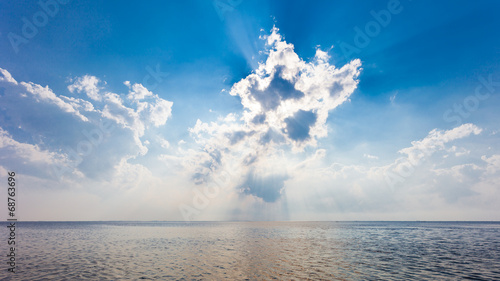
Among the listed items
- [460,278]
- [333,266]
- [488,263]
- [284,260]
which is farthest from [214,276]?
[488,263]

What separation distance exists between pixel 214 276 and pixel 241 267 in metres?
5.17

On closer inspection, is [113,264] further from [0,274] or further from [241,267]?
[241,267]

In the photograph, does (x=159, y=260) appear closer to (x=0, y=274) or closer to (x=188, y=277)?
(x=188, y=277)

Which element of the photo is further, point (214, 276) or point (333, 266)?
point (333, 266)

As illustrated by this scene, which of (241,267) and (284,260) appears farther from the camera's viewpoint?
(284,260)

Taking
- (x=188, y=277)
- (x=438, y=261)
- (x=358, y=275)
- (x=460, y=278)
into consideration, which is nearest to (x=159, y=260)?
(x=188, y=277)

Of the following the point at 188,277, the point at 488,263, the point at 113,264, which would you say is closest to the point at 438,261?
the point at 488,263

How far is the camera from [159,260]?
3344cm

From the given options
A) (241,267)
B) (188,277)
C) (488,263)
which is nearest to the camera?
(188,277)

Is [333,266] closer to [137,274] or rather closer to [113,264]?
[137,274]

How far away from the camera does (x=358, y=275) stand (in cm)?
2520

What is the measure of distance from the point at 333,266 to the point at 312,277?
22.3ft

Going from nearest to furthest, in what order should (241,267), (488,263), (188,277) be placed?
(188,277) → (241,267) → (488,263)

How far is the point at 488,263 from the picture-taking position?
3219cm
